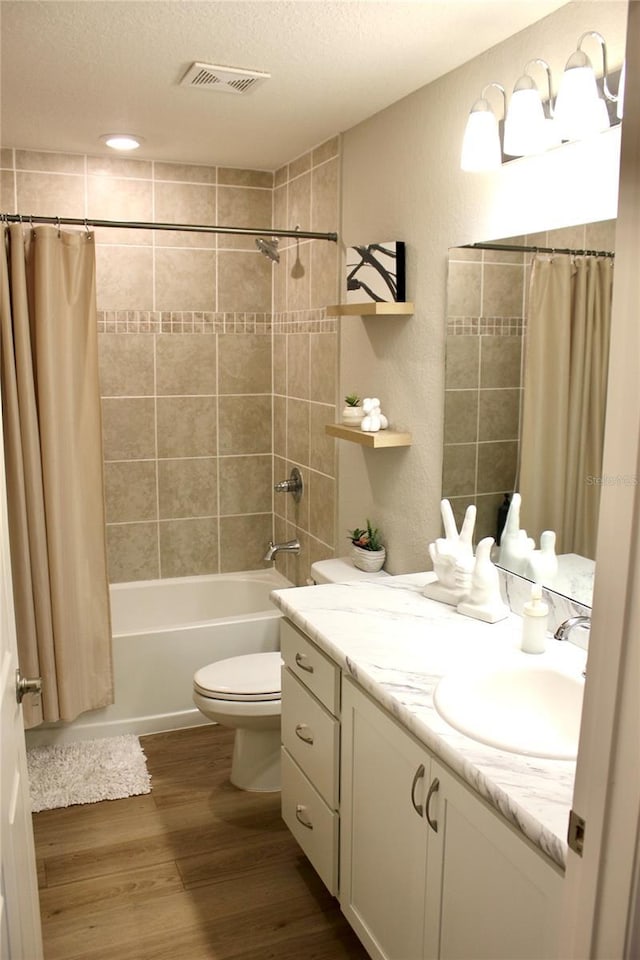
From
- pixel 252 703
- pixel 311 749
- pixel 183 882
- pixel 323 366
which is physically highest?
pixel 323 366

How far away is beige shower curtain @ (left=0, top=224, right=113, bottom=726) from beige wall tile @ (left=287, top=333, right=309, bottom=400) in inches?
37.9

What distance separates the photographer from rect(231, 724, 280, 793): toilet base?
294 centimetres

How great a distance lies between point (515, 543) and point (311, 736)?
2.56 ft

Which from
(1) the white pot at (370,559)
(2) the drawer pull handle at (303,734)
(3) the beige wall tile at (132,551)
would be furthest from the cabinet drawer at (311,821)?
(3) the beige wall tile at (132,551)

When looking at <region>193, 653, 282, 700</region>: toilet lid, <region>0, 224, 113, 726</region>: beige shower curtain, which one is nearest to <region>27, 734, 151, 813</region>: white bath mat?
<region>0, 224, 113, 726</region>: beige shower curtain

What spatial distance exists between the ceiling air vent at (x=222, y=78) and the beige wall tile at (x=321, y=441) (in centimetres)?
128

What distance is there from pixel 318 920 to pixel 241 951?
24 cm

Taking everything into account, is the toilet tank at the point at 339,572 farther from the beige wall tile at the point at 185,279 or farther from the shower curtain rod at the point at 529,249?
the beige wall tile at the point at 185,279

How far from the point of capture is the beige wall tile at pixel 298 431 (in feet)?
12.1

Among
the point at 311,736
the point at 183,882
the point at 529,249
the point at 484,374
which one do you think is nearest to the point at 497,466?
the point at 484,374

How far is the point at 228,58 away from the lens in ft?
7.65

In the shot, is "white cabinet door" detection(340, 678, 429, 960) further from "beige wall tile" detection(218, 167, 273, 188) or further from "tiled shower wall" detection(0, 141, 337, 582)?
"beige wall tile" detection(218, 167, 273, 188)

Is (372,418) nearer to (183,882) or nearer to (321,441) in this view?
(321,441)

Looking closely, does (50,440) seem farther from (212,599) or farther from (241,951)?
(241,951)
